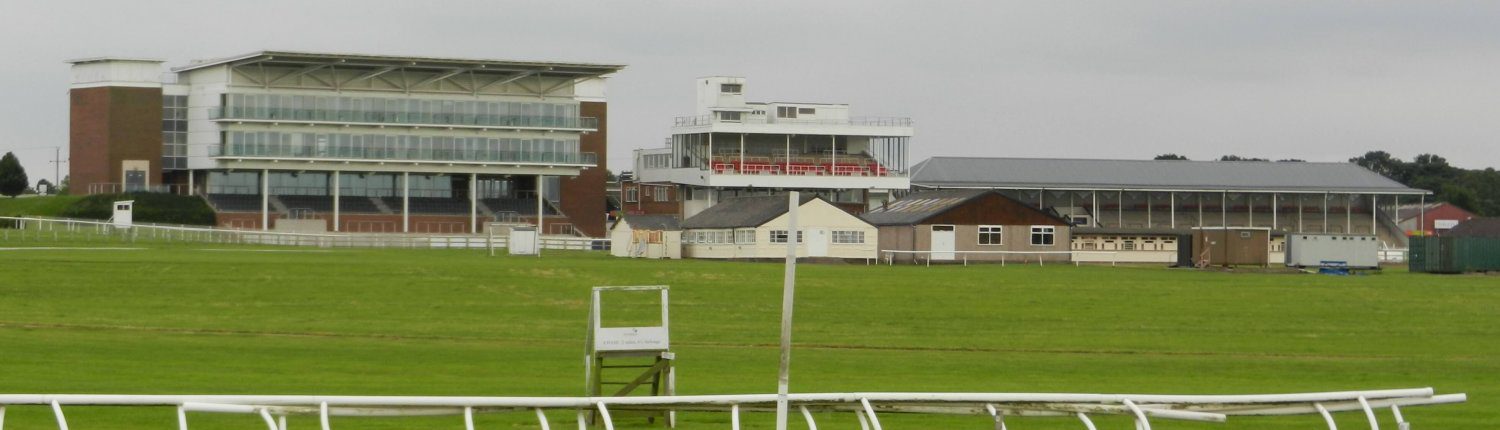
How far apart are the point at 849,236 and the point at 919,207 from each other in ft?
22.2

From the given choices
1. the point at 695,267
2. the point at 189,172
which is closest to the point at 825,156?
the point at 189,172

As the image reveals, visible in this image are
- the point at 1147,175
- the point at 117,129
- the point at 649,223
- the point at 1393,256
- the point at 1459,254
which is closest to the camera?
the point at 1459,254

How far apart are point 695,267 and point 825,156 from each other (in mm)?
65945

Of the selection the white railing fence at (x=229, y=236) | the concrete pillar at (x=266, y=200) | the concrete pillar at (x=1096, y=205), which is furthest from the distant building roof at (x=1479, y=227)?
the concrete pillar at (x=266, y=200)

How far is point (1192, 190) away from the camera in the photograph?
446ft

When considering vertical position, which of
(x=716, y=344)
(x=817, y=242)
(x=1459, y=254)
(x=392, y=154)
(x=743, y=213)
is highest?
(x=392, y=154)

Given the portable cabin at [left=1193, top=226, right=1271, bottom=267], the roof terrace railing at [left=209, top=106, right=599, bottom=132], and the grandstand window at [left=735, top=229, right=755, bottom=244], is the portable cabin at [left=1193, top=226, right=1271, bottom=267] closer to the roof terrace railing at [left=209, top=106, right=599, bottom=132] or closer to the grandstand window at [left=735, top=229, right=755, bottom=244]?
the grandstand window at [left=735, top=229, right=755, bottom=244]

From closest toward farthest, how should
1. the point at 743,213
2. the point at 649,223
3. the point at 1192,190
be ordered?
the point at 649,223
the point at 743,213
the point at 1192,190

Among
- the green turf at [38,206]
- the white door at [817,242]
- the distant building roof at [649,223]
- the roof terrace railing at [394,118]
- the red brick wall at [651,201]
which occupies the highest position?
the roof terrace railing at [394,118]

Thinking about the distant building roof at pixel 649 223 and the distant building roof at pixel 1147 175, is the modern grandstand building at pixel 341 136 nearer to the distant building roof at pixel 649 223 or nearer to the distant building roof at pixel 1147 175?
the distant building roof at pixel 1147 175

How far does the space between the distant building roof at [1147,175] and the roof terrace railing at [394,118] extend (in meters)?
25.7

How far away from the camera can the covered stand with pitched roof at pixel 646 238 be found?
89.0 m

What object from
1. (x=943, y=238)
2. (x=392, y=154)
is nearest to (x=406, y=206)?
(x=392, y=154)

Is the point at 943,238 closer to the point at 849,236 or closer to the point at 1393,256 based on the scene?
the point at 849,236
